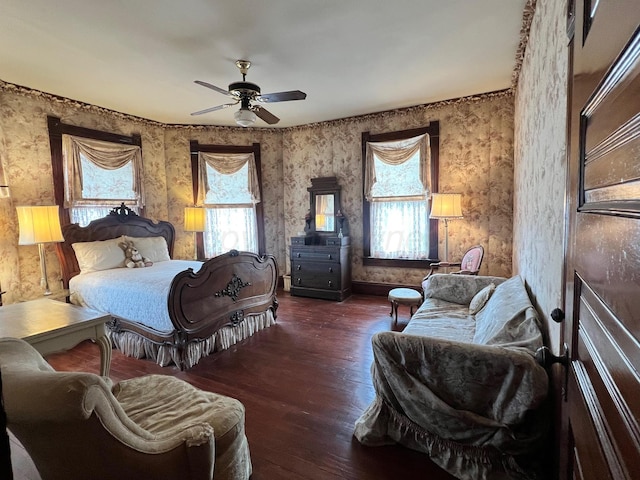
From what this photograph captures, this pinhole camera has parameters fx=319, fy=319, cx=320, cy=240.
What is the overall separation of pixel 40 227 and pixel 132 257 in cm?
97

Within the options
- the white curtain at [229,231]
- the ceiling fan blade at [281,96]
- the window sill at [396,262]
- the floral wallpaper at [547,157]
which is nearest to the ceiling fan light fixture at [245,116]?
the ceiling fan blade at [281,96]

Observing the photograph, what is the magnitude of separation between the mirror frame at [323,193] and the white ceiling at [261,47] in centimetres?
142

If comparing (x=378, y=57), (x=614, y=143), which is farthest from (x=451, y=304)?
(x=614, y=143)

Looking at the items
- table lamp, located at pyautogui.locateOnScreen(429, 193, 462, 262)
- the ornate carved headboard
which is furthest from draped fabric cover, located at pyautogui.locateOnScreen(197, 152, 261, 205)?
table lamp, located at pyautogui.locateOnScreen(429, 193, 462, 262)

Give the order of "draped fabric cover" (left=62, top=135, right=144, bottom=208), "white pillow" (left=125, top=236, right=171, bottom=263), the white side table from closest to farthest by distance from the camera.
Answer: the white side table, "draped fabric cover" (left=62, top=135, right=144, bottom=208), "white pillow" (left=125, top=236, right=171, bottom=263)

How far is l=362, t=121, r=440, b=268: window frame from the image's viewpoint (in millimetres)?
4637

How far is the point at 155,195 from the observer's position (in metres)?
5.23

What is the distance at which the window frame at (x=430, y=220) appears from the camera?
4.64 metres

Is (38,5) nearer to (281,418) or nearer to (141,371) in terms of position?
(141,371)

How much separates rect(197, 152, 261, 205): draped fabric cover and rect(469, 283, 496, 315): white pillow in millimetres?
3987

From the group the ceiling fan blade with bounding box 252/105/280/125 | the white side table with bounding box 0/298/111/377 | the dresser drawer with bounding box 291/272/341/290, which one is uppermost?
the ceiling fan blade with bounding box 252/105/280/125

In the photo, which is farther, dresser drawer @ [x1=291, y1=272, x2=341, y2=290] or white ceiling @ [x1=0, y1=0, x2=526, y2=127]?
dresser drawer @ [x1=291, y1=272, x2=341, y2=290]

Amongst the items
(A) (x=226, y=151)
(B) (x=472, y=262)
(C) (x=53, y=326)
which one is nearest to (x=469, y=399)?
(C) (x=53, y=326)

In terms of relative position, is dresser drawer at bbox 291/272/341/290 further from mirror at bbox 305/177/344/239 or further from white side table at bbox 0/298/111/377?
white side table at bbox 0/298/111/377
